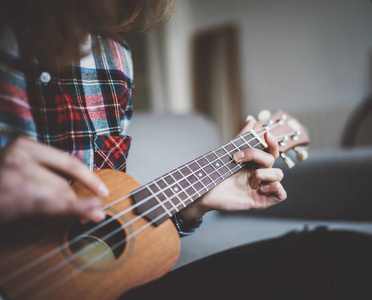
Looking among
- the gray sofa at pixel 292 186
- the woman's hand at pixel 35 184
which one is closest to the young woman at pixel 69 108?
the woman's hand at pixel 35 184

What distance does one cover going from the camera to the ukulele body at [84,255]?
16.8 inches

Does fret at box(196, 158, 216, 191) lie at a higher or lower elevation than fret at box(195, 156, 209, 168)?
lower

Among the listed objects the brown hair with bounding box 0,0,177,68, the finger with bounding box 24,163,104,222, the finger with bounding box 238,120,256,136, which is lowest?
the finger with bounding box 238,120,256,136

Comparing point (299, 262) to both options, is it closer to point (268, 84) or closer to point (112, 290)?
point (112, 290)

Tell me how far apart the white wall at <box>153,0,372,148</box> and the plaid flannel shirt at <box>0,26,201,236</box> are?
1.71 m

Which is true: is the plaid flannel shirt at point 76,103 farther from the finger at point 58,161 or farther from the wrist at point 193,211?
the finger at point 58,161

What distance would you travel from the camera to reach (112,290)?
0.46m

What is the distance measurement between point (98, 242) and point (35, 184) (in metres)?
0.21

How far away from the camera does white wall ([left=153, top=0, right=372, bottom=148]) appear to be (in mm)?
2178

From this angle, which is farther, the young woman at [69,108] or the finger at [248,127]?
the finger at [248,127]

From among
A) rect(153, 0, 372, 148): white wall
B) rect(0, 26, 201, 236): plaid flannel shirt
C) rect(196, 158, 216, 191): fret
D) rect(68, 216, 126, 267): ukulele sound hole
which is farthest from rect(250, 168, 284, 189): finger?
rect(153, 0, 372, 148): white wall

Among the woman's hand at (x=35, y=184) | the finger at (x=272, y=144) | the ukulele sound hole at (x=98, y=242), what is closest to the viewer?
the woman's hand at (x=35, y=184)

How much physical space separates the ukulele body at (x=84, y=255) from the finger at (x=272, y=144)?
37 cm

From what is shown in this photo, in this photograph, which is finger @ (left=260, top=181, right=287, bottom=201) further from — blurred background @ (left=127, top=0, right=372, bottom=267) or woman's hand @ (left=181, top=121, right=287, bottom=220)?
blurred background @ (left=127, top=0, right=372, bottom=267)
